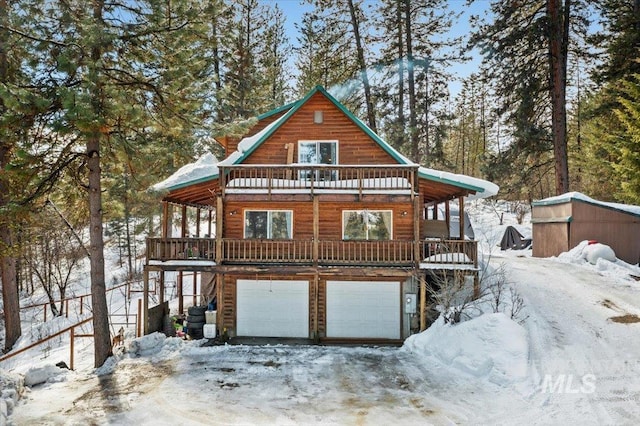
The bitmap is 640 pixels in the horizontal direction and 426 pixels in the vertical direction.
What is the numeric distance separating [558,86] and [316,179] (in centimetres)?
1355

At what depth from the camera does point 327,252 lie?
43.8ft

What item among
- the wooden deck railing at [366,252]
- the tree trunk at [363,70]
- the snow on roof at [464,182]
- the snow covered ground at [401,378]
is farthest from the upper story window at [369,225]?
the tree trunk at [363,70]

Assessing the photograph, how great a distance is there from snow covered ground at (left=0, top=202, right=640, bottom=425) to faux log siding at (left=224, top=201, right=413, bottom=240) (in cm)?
398

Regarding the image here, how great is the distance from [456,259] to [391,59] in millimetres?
15191

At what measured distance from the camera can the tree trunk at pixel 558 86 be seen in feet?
62.3

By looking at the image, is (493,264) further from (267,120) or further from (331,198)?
(267,120)

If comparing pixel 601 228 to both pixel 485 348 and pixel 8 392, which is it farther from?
pixel 8 392

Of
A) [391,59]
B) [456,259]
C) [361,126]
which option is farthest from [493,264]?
[391,59]

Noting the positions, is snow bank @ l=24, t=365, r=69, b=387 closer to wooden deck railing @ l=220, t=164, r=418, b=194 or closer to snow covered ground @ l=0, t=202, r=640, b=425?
snow covered ground @ l=0, t=202, r=640, b=425

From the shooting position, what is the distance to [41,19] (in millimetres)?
10203

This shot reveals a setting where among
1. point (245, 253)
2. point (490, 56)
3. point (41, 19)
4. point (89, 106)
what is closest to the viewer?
point (89, 106)

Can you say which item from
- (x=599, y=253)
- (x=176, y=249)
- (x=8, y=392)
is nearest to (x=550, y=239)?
(x=599, y=253)

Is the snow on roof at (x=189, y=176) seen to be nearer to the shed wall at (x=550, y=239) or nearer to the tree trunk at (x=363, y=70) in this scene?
the tree trunk at (x=363, y=70)

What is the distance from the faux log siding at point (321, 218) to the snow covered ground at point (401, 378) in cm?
398
